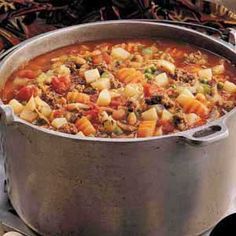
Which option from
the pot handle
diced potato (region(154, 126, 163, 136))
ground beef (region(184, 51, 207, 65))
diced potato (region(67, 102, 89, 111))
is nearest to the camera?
the pot handle

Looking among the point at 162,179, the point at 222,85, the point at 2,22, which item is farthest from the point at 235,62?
the point at 2,22

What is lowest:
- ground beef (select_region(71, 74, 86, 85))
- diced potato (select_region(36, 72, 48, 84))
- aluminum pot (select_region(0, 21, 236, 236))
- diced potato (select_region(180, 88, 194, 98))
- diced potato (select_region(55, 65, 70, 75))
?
aluminum pot (select_region(0, 21, 236, 236))

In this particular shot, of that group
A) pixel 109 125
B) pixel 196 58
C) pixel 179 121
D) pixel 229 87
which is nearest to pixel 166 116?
pixel 179 121

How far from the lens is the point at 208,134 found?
123cm

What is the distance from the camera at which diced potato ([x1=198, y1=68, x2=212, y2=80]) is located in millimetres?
1615

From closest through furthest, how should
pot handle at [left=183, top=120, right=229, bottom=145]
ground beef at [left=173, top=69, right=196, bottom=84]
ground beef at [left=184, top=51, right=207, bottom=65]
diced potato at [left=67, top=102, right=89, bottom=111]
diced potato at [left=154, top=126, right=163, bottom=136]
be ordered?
pot handle at [left=183, top=120, right=229, bottom=145]
diced potato at [left=154, top=126, right=163, bottom=136]
diced potato at [left=67, top=102, right=89, bottom=111]
ground beef at [left=173, top=69, right=196, bottom=84]
ground beef at [left=184, top=51, right=207, bottom=65]

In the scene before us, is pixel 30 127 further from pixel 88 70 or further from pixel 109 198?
pixel 88 70

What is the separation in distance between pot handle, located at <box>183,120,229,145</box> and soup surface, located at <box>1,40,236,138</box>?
16 cm

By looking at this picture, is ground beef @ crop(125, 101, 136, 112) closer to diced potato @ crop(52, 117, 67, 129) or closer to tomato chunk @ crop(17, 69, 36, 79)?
diced potato @ crop(52, 117, 67, 129)

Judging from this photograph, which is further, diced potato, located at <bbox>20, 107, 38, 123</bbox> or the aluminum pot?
diced potato, located at <bbox>20, 107, 38, 123</bbox>

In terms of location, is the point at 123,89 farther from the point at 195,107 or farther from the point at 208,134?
the point at 208,134

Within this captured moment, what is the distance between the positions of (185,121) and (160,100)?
9 cm

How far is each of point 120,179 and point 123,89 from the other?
1.10 feet

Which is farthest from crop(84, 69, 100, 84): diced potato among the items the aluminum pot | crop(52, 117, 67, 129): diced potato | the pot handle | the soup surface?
the pot handle
